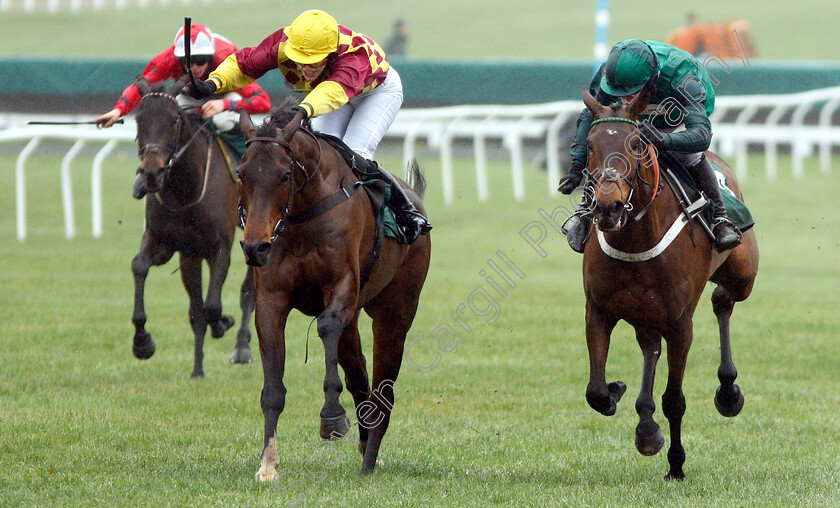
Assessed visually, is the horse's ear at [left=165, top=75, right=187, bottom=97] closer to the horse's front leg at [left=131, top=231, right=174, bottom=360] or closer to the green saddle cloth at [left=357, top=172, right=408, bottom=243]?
the horse's front leg at [left=131, top=231, right=174, bottom=360]

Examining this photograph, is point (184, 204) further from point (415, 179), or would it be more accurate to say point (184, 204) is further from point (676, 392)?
point (676, 392)

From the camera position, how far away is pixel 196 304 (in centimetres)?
766

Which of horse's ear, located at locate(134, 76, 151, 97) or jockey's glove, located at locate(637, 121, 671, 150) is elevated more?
jockey's glove, located at locate(637, 121, 671, 150)

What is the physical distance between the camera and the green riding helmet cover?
16.9 ft

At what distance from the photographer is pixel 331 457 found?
5570mm

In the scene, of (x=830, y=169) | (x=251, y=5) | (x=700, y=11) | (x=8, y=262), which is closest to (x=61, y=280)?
(x=8, y=262)

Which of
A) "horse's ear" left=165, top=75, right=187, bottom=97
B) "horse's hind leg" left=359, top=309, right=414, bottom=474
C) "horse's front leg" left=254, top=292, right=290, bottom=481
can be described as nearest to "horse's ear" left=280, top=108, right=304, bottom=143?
"horse's front leg" left=254, top=292, right=290, bottom=481

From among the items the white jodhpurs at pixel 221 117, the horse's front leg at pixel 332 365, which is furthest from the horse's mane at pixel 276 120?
the white jodhpurs at pixel 221 117

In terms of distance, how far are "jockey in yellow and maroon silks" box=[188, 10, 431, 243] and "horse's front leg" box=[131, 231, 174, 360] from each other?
157 cm

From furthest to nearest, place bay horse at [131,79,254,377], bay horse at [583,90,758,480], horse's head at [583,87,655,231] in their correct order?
1. bay horse at [131,79,254,377]
2. bay horse at [583,90,758,480]
3. horse's head at [583,87,655,231]

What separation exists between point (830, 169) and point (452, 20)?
25558mm

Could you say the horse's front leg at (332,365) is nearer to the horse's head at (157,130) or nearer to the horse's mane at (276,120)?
the horse's mane at (276,120)

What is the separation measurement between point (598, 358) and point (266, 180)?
1.68m

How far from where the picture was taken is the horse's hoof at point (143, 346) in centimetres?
699
